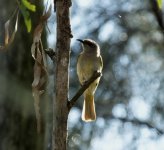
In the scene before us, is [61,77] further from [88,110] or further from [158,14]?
[158,14]

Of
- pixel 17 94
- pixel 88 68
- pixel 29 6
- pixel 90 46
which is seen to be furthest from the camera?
pixel 90 46

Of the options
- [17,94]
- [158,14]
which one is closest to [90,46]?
[17,94]

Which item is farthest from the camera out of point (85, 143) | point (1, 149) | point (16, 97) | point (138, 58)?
point (138, 58)

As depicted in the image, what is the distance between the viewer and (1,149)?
315 centimetres

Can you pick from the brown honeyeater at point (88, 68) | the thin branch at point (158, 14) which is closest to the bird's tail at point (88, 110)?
the brown honeyeater at point (88, 68)

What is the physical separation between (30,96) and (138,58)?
2.30 metres

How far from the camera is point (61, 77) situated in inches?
63.9

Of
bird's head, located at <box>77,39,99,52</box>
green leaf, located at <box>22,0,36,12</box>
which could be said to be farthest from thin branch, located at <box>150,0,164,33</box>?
green leaf, located at <box>22,0,36,12</box>

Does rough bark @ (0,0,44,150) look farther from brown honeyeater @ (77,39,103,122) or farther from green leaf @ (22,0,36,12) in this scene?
green leaf @ (22,0,36,12)

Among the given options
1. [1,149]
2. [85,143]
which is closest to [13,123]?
[1,149]

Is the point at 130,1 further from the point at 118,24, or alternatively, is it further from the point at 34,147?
the point at 34,147

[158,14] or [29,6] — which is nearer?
[29,6]

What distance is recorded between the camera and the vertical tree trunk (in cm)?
158

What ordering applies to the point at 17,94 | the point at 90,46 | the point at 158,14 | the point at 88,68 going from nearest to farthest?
the point at 17,94 < the point at 88,68 < the point at 90,46 < the point at 158,14
